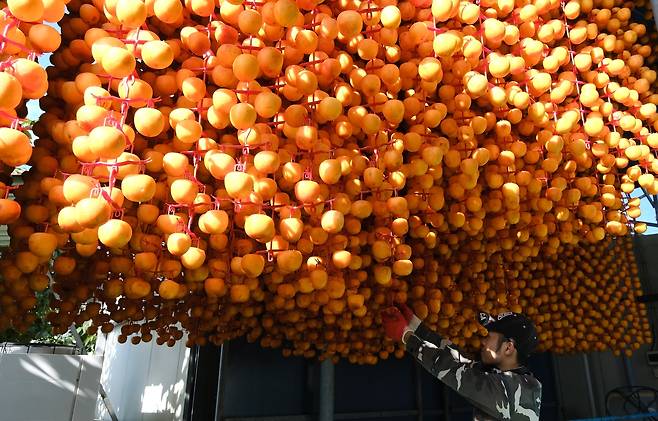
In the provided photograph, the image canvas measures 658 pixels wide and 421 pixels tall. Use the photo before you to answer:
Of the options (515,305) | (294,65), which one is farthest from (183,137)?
(515,305)

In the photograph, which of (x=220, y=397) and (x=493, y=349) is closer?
(x=493, y=349)

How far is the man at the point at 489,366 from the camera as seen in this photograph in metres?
2.00

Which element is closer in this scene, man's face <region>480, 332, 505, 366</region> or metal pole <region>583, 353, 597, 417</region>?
man's face <region>480, 332, 505, 366</region>

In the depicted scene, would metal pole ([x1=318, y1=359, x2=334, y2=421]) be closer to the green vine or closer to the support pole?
the support pole

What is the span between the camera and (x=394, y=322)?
2.13 m

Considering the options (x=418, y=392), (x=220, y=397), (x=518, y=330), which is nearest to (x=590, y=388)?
(x=418, y=392)

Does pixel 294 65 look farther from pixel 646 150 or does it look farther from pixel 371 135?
pixel 646 150

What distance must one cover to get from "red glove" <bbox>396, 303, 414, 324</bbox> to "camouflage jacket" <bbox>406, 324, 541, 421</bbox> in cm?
6

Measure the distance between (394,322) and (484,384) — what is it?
1.49 feet

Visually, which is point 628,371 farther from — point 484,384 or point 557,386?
point 484,384

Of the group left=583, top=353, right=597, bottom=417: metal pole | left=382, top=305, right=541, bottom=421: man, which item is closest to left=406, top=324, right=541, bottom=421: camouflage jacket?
left=382, top=305, right=541, bottom=421: man

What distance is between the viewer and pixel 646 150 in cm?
171

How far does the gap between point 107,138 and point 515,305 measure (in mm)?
2958

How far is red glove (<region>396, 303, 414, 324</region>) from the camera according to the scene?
2127 millimetres
